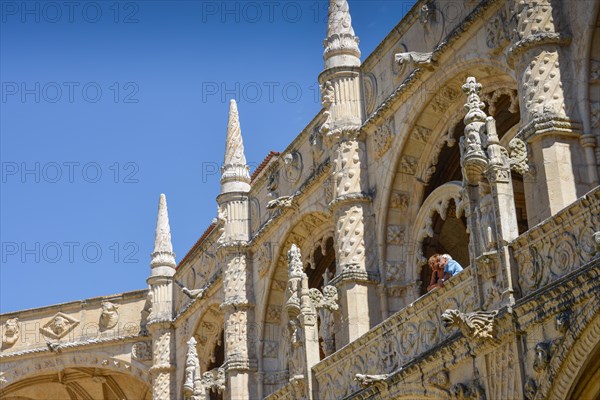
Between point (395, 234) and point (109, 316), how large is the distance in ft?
42.4

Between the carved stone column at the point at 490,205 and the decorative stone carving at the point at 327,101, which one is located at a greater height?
the decorative stone carving at the point at 327,101

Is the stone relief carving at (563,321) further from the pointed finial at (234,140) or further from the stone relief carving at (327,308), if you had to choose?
the pointed finial at (234,140)

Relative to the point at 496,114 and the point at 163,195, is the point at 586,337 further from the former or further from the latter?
the point at 163,195

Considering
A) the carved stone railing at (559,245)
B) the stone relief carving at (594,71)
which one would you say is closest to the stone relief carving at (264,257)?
the stone relief carving at (594,71)

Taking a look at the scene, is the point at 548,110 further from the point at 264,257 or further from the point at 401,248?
the point at 264,257

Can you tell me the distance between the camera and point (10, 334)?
29.8 metres

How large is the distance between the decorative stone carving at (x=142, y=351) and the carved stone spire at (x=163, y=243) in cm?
194

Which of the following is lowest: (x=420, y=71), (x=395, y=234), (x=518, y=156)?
(x=518, y=156)

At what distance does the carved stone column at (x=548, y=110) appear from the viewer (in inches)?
523

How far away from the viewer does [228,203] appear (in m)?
23.5

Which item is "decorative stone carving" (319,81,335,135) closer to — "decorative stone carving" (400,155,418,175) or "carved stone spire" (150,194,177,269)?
"decorative stone carving" (400,155,418,175)

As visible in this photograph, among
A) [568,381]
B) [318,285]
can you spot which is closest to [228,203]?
[318,285]

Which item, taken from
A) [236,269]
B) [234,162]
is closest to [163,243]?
[234,162]

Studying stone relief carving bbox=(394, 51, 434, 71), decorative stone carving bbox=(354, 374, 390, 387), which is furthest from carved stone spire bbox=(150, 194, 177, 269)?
decorative stone carving bbox=(354, 374, 390, 387)
